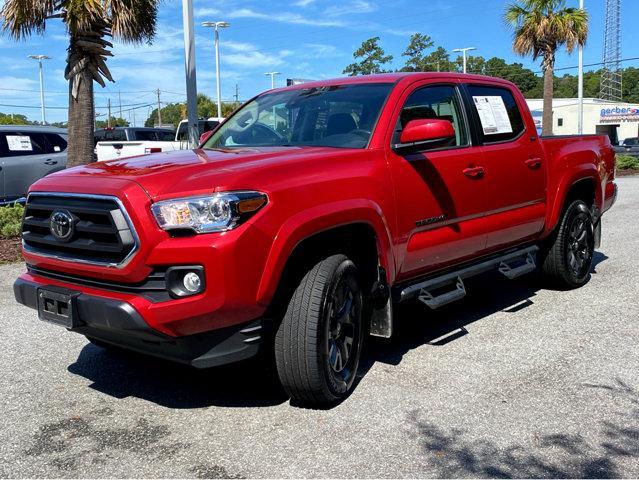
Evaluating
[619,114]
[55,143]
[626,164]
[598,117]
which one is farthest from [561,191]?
[598,117]

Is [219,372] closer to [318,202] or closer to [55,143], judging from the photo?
[318,202]

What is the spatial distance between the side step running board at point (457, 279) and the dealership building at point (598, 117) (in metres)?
55.6

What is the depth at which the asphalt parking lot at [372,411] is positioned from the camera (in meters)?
3.19

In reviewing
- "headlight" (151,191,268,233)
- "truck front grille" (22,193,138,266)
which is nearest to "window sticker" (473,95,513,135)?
"headlight" (151,191,268,233)

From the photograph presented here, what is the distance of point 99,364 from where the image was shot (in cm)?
467

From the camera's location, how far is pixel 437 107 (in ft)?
16.3

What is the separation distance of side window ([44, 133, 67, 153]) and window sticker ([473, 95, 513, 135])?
1009 cm

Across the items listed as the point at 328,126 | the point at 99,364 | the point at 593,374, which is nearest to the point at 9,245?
the point at 99,364

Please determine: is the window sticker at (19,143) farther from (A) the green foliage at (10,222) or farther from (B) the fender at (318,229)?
(B) the fender at (318,229)

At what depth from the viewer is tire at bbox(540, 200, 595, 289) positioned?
6.26m

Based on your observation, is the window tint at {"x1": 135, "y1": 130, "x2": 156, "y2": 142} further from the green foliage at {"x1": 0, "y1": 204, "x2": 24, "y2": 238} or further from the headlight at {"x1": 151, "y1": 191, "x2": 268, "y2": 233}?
the headlight at {"x1": 151, "y1": 191, "x2": 268, "y2": 233}

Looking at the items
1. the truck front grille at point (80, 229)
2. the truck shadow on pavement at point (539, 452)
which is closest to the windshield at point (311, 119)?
the truck front grille at point (80, 229)

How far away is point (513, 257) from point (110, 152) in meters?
13.3

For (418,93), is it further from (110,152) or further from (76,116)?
(110,152)
